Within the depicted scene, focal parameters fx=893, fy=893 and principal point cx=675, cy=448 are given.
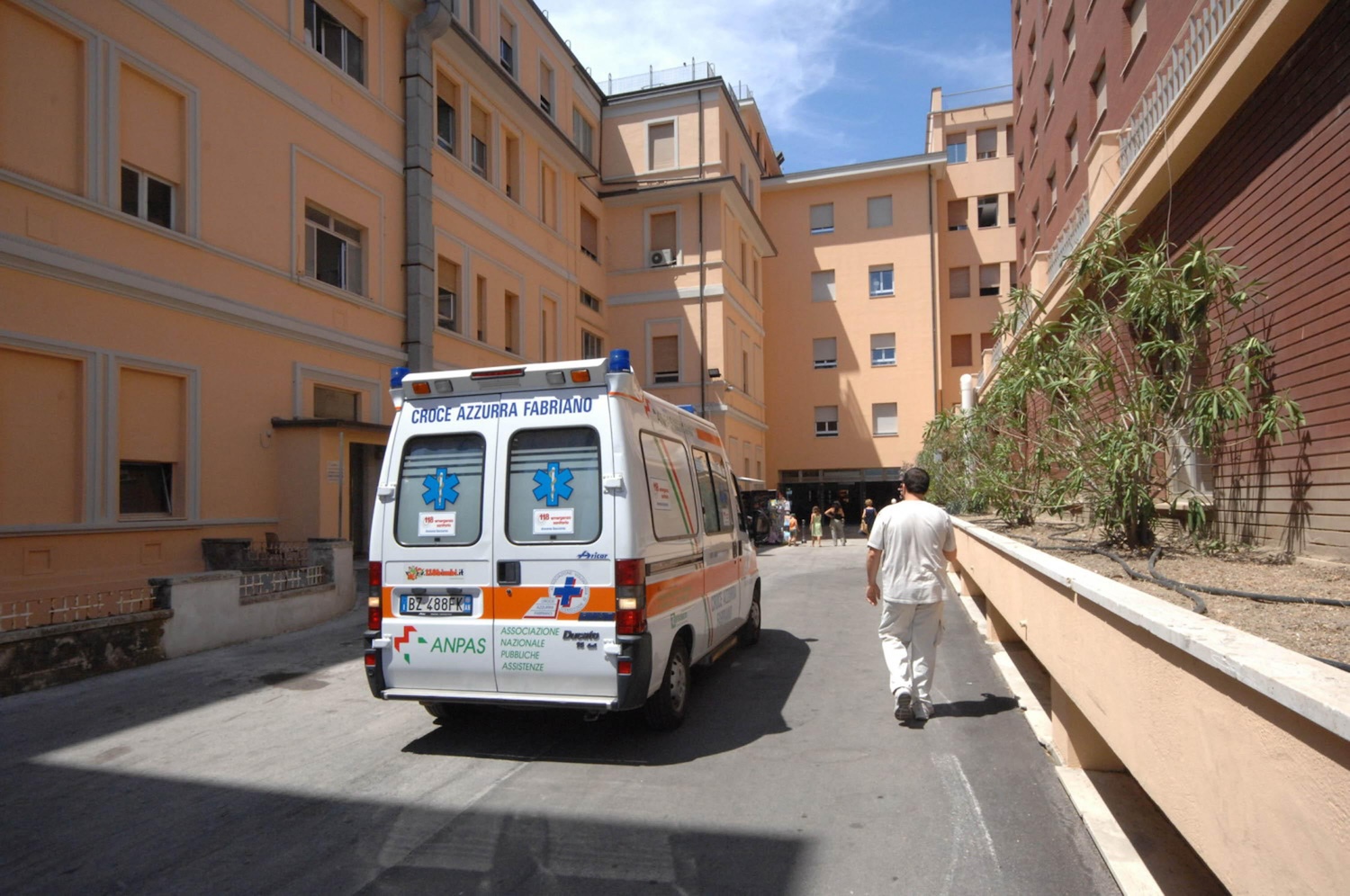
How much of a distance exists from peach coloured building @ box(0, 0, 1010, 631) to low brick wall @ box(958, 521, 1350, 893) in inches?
358

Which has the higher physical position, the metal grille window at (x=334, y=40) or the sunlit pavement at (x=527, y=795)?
the metal grille window at (x=334, y=40)

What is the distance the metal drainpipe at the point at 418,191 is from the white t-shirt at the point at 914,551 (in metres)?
12.8

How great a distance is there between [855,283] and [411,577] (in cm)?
3409

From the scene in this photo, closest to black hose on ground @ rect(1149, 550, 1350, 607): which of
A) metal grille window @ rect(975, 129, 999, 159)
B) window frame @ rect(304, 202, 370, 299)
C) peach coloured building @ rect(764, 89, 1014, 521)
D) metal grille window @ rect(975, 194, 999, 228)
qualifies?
window frame @ rect(304, 202, 370, 299)

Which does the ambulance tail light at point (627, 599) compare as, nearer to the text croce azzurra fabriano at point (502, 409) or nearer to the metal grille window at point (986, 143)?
the text croce azzurra fabriano at point (502, 409)

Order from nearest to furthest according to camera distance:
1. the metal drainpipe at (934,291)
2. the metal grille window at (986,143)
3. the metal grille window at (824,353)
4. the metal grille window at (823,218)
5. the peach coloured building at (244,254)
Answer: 1. the peach coloured building at (244,254)
2. the metal drainpipe at (934,291)
3. the metal grille window at (824,353)
4. the metal grille window at (823,218)
5. the metal grille window at (986,143)

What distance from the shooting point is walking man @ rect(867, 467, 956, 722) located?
6430 mm

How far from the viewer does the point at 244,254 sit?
1346 centimetres

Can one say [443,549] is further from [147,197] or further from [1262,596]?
[147,197]

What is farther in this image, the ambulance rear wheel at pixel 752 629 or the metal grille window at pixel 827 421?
the metal grille window at pixel 827 421

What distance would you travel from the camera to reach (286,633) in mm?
10789

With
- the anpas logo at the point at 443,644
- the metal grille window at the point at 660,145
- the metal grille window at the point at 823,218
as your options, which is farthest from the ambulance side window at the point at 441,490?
the metal grille window at the point at 823,218

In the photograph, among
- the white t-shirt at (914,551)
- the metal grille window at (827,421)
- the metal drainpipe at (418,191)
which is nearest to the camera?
the white t-shirt at (914,551)

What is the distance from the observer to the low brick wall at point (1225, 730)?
2.23m
